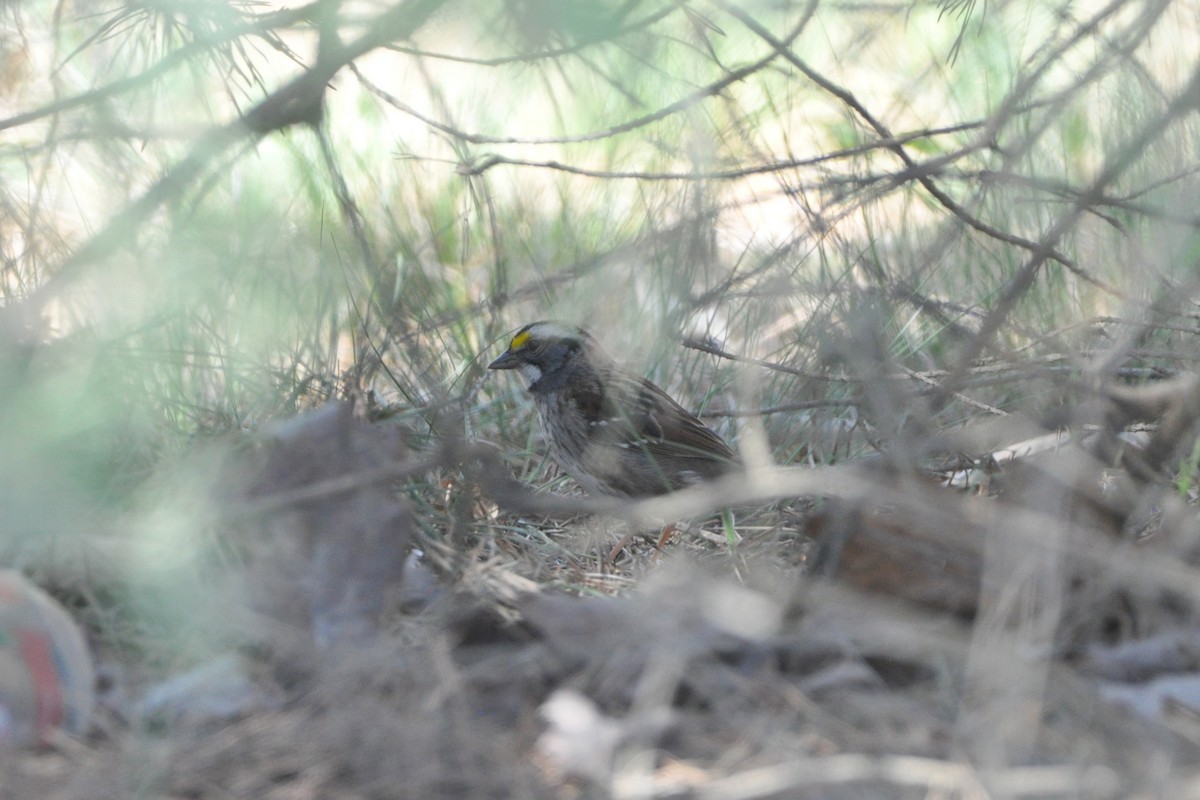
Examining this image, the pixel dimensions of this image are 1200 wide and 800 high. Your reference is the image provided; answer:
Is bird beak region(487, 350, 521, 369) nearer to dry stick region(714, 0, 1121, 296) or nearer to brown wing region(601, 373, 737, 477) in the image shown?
brown wing region(601, 373, 737, 477)

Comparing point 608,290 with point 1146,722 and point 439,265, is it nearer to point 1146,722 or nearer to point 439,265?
point 439,265

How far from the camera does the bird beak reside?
13.9ft

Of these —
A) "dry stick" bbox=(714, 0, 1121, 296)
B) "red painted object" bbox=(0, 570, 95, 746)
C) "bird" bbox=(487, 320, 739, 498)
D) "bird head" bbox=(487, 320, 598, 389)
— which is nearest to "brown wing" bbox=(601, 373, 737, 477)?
"bird" bbox=(487, 320, 739, 498)

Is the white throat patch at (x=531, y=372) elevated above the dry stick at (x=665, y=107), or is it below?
below

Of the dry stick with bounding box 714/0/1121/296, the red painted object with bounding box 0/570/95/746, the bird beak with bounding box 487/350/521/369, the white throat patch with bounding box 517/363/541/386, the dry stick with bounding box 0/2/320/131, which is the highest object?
the dry stick with bounding box 0/2/320/131

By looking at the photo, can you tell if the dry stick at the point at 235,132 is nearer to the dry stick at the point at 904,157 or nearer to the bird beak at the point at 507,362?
the dry stick at the point at 904,157

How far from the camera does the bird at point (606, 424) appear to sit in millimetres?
4195

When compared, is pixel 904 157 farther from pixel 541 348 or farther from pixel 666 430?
pixel 541 348

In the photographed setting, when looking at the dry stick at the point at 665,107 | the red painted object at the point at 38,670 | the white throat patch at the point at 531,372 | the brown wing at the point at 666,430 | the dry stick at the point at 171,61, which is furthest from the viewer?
the white throat patch at the point at 531,372

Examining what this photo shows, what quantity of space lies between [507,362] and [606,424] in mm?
411

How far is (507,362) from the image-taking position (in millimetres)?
4281

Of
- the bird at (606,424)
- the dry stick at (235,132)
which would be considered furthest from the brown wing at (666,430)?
the dry stick at (235,132)

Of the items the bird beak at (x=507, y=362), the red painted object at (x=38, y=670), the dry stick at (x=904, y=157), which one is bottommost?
the red painted object at (x=38, y=670)

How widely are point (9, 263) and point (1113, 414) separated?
9.24 feet
